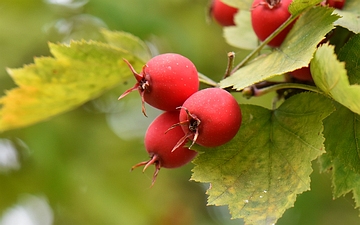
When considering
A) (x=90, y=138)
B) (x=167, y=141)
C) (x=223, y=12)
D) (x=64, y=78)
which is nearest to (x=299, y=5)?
(x=167, y=141)


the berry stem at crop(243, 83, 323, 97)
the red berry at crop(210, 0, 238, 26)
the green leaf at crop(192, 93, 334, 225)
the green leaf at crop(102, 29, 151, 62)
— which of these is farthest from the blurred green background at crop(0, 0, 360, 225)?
the green leaf at crop(192, 93, 334, 225)

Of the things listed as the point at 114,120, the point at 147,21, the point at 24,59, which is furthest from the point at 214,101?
the point at 114,120

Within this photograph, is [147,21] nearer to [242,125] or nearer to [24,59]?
[24,59]

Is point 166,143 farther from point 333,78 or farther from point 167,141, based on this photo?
point 333,78

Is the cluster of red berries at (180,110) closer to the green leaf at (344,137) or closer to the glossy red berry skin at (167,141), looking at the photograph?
the glossy red berry skin at (167,141)

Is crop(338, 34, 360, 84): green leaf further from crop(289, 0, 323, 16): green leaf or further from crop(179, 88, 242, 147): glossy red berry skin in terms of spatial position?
crop(179, 88, 242, 147): glossy red berry skin

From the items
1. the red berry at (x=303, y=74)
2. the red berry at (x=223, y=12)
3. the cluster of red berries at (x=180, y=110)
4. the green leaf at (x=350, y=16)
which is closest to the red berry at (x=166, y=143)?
the cluster of red berries at (x=180, y=110)
